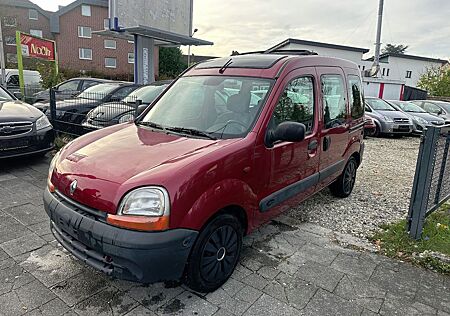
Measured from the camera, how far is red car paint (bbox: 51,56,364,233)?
2268 millimetres

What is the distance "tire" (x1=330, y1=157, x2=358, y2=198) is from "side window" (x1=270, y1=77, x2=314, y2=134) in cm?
166

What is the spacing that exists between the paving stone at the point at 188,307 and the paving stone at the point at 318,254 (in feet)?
4.17

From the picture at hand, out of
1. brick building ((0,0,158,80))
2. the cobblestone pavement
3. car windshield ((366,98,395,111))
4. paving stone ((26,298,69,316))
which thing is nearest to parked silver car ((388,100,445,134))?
car windshield ((366,98,395,111))

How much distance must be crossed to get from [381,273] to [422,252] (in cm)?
72

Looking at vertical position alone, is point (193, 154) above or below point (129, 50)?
below

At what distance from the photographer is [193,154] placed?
248 cm

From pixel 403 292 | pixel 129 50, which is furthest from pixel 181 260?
pixel 129 50

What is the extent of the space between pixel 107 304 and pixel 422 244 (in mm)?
3289

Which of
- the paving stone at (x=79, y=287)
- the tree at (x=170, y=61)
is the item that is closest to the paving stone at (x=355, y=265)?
the paving stone at (x=79, y=287)

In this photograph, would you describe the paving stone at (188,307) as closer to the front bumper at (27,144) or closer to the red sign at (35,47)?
the front bumper at (27,144)

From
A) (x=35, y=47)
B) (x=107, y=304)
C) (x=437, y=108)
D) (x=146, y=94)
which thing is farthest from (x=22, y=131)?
(x=437, y=108)

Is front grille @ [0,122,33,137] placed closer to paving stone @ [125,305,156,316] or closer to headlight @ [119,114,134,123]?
headlight @ [119,114,134,123]

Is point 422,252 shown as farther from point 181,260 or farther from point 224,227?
point 181,260

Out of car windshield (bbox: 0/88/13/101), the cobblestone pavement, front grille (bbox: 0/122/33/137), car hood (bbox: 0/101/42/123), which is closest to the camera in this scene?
the cobblestone pavement
